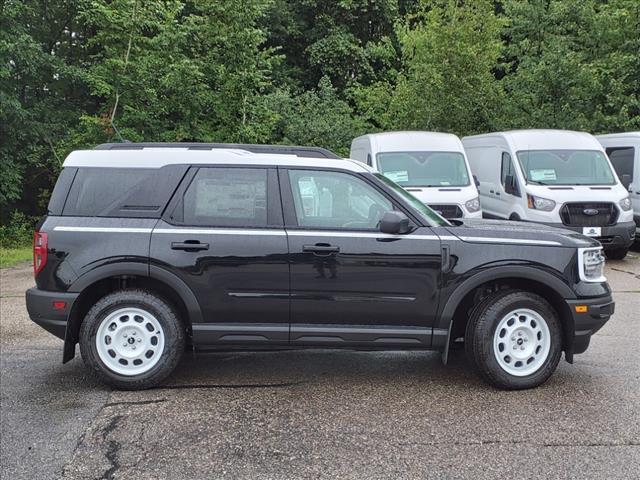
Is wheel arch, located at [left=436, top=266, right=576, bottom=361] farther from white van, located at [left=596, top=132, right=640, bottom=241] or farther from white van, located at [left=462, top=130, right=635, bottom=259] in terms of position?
white van, located at [left=596, top=132, right=640, bottom=241]

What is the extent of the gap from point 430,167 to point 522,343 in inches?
282

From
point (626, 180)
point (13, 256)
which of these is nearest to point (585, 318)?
point (626, 180)

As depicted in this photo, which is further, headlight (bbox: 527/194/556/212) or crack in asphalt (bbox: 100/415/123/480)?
headlight (bbox: 527/194/556/212)

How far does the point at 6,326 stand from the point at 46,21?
1320cm

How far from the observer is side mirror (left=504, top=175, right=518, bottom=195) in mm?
11773

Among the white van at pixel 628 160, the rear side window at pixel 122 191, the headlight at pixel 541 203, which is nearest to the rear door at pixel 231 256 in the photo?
the rear side window at pixel 122 191

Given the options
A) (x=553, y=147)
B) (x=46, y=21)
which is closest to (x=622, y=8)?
(x=553, y=147)

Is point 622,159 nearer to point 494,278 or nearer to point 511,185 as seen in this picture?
point 511,185

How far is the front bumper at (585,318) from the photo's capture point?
478 centimetres

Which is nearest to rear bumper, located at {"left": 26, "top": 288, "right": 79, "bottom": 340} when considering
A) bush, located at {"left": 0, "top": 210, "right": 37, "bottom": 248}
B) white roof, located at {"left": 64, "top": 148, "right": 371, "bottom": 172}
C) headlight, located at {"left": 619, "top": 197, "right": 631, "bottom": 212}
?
white roof, located at {"left": 64, "top": 148, "right": 371, "bottom": 172}

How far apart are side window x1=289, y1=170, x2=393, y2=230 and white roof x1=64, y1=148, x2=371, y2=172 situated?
0.10 meters

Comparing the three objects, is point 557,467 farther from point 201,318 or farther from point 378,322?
point 201,318

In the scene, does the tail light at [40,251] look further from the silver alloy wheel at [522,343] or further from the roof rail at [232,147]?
the silver alloy wheel at [522,343]

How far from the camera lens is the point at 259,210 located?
489cm
